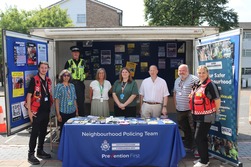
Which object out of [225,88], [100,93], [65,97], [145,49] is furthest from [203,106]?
[145,49]

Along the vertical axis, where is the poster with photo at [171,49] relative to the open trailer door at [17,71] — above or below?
above

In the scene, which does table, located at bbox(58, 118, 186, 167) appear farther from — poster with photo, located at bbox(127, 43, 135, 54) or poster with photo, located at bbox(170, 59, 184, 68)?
poster with photo, located at bbox(127, 43, 135, 54)

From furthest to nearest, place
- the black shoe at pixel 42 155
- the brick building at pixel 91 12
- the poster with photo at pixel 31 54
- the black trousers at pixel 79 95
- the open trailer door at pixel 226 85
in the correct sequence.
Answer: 1. the brick building at pixel 91 12
2. the black trousers at pixel 79 95
3. the black shoe at pixel 42 155
4. the poster with photo at pixel 31 54
5. the open trailer door at pixel 226 85

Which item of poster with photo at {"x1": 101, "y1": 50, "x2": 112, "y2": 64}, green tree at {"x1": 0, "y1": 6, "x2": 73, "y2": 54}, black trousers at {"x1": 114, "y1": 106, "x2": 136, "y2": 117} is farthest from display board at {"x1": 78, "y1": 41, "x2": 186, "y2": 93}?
green tree at {"x1": 0, "y1": 6, "x2": 73, "y2": 54}

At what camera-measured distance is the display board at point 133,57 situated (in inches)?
303

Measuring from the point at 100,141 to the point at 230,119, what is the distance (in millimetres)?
1993

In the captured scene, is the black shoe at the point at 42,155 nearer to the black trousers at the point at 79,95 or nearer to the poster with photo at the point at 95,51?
the black trousers at the point at 79,95

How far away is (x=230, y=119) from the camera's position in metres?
4.29

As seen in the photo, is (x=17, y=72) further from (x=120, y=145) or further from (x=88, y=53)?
(x=88, y=53)

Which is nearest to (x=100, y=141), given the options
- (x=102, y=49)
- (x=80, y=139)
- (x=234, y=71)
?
(x=80, y=139)

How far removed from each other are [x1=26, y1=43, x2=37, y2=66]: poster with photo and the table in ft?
4.66

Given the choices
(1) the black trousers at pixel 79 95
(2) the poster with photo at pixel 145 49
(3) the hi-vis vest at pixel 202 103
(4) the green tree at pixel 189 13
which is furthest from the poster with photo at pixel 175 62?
(4) the green tree at pixel 189 13

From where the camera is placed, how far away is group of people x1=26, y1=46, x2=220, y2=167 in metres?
4.27

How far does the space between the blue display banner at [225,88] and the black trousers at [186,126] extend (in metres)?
0.41
